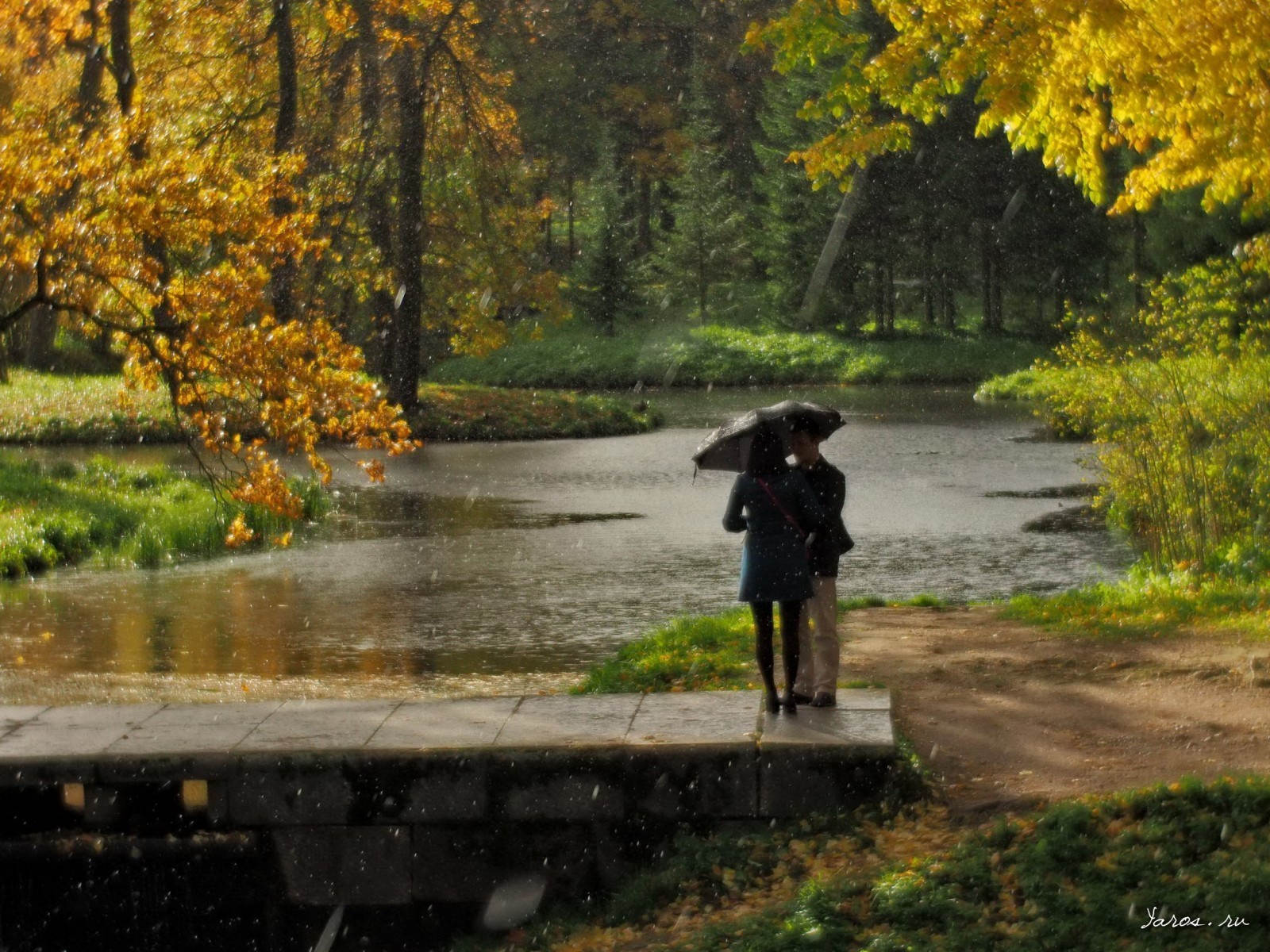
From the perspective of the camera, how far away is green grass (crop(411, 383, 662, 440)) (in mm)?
29547

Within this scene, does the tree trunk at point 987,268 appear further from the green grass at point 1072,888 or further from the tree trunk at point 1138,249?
the green grass at point 1072,888

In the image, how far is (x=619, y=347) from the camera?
5319cm

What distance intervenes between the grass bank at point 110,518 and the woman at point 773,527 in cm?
781

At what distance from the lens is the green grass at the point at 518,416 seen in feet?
96.9

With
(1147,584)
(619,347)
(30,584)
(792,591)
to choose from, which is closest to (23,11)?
(30,584)

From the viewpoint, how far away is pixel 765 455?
679 cm

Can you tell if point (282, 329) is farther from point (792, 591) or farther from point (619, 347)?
point (619, 347)

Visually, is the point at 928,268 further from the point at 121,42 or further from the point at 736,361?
the point at 121,42

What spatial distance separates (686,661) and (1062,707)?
230 centimetres

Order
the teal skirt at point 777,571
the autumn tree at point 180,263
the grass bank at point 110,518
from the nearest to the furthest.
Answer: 1. the teal skirt at point 777,571
2. the autumn tree at point 180,263
3. the grass bank at point 110,518

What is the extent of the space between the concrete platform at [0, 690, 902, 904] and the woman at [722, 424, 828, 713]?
52 cm

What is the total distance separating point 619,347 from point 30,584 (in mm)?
39940

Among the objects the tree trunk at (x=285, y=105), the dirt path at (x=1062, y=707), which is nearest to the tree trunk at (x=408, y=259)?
the tree trunk at (x=285, y=105)

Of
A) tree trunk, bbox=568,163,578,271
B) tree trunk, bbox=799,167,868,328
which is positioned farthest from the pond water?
tree trunk, bbox=568,163,578,271
